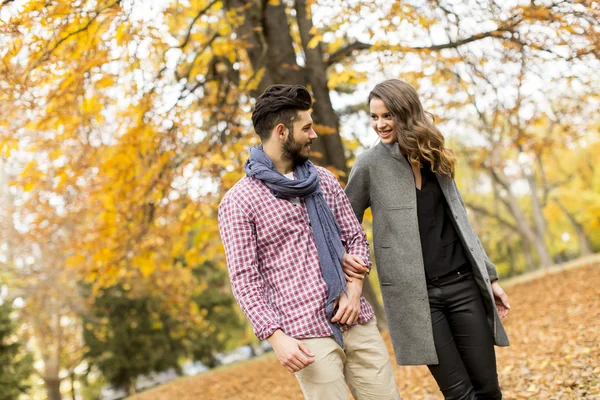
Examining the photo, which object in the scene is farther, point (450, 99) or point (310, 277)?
point (450, 99)

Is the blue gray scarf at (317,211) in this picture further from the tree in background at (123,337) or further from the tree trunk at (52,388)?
the tree trunk at (52,388)

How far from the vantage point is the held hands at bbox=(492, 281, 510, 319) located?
3.21m

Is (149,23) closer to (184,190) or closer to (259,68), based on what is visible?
(259,68)

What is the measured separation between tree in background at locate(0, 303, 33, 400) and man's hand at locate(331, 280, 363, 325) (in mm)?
12666

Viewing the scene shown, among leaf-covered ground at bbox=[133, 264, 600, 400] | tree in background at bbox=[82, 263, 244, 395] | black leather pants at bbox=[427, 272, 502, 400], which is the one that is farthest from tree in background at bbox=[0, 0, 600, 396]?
tree in background at bbox=[82, 263, 244, 395]

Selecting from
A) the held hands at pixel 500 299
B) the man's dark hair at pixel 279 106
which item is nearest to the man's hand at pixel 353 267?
the man's dark hair at pixel 279 106

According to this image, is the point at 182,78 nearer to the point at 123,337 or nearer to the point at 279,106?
the point at 279,106

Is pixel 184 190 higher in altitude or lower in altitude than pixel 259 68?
lower

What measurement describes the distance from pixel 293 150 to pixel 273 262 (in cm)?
53

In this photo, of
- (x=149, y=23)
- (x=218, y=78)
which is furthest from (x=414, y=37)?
(x=149, y=23)

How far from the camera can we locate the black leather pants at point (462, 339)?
291cm

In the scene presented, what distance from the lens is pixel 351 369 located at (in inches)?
107

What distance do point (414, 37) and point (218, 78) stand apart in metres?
2.92

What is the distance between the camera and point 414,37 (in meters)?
8.45
